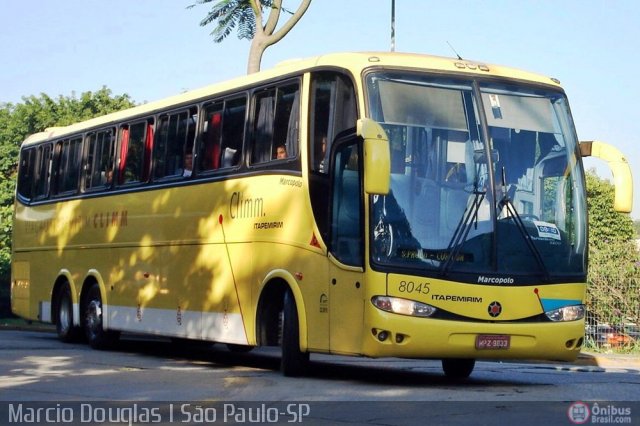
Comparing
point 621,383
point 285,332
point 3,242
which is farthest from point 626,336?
point 3,242

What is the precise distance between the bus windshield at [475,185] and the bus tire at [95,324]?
9.06m

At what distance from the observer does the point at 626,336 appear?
23.3 metres

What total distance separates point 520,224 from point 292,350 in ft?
10.0

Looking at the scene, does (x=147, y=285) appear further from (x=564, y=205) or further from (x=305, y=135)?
(x=564, y=205)

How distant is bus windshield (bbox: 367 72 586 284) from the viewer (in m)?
14.1

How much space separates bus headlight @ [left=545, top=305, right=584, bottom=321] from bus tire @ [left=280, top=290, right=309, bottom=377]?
2.91m

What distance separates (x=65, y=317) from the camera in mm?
23672

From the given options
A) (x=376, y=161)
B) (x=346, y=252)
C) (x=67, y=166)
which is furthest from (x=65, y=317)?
(x=376, y=161)

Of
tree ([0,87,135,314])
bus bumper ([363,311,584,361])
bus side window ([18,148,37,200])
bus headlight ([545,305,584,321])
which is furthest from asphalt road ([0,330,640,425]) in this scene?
tree ([0,87,135,314])

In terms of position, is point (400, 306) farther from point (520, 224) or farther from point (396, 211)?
point (520, 224)

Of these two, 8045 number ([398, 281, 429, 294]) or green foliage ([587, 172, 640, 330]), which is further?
green foliage ([587, 172, 640, 330])

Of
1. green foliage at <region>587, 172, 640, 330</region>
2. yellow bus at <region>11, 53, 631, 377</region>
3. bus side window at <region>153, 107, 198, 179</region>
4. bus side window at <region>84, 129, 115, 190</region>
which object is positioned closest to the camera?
yellow bus at <region>11, 53, 631, 377</region>

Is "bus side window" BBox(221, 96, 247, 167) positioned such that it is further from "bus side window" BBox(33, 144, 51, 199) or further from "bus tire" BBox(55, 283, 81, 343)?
"bus side window" BBox(33, 144, 51, 199)

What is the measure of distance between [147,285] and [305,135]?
19.0ft
